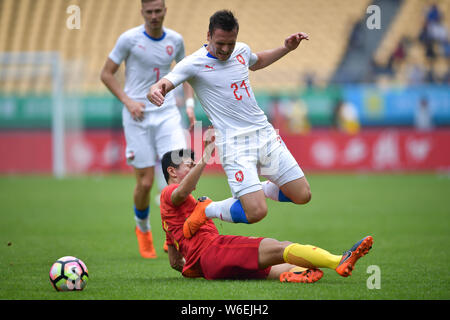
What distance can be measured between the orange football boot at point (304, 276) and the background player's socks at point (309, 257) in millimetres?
173

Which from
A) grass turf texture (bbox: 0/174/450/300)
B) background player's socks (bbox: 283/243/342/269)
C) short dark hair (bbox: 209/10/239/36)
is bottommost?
grass turf texture (bbox: 0/174/450/300)

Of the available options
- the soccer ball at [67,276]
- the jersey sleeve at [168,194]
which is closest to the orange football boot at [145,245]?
the jersey sleeve at [168,194]

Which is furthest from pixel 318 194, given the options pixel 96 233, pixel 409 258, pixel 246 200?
pixel 246 200

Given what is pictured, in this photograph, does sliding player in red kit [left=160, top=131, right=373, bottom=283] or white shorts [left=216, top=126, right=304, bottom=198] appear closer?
sliding player in red kit [left=160, top=131, right=373, bottom=283]

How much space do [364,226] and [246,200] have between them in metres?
4.27

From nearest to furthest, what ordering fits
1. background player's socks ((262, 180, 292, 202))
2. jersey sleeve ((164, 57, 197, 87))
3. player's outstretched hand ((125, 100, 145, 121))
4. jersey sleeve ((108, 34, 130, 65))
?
jersey sleeve ((164, 57, 197, 87)) → background player's socks ((262, 180, 292, 202)) → player's outstretched hand ((125, 100, 145, 121)) → jersey sleeve ((108, 34, 130, 65))

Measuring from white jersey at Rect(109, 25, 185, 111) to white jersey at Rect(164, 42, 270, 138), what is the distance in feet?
5.32

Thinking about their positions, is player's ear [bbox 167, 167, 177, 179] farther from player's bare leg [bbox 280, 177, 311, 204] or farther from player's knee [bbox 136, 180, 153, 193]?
player's knee [bbox 136, 180, 153, 193]

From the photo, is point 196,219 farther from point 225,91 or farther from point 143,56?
point 143,56

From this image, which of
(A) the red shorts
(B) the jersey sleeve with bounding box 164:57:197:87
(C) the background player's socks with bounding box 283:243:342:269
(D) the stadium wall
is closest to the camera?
(C) the background player's socks with bounding box 283:243:342:269

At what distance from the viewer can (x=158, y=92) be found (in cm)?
493

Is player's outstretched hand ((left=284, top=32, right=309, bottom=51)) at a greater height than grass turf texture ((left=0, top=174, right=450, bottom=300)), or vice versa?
player's outstretched hand ((left=284, top=32, right=309, bottom=51))

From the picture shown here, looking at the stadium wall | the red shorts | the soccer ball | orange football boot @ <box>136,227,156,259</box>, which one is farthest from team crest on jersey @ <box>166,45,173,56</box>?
the stadium wall

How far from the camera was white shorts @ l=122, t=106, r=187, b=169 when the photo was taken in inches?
279
